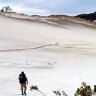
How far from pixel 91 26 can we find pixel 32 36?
15745 mm

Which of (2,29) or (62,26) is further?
(62,26)

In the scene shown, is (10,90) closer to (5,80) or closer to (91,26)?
(5,80)

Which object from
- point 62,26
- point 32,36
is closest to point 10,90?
point 32,36

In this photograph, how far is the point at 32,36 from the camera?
49.7 metres

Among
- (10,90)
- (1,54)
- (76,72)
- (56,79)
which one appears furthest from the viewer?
(1,54)

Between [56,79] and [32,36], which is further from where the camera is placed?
[32,36]

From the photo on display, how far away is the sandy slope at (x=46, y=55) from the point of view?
2380 centimetres

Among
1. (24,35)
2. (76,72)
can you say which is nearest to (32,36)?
(24,35)

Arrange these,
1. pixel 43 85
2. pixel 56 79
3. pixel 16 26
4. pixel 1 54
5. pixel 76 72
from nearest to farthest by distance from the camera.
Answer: pixel 43 85 < pixel 56 79 < pixel 76 72 < pixel 1 54 < pixel 16 26

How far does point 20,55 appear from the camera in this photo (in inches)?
1398

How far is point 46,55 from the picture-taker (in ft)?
120

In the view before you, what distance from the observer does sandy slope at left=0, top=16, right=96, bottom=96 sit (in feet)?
78.1

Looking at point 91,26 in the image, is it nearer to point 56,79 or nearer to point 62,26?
point 62,26

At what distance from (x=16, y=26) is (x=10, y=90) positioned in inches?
1403
